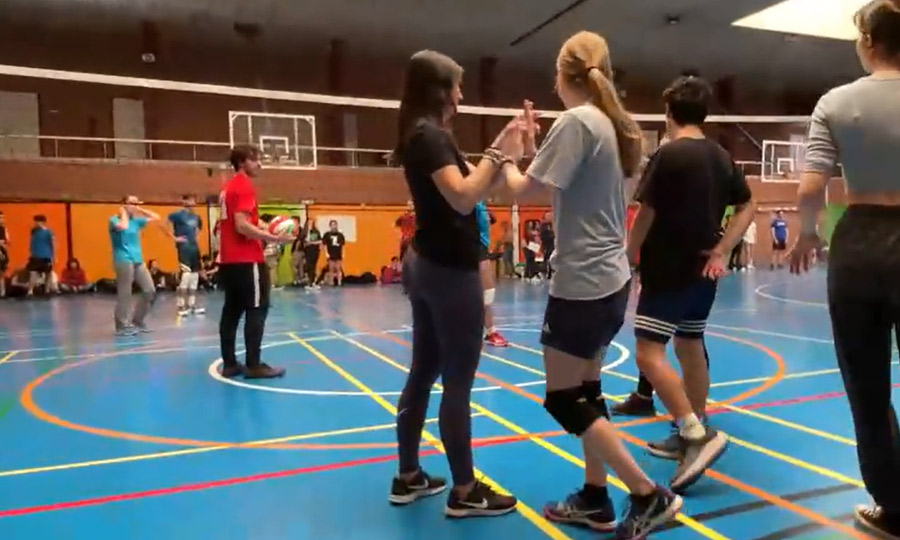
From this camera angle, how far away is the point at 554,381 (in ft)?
8.43

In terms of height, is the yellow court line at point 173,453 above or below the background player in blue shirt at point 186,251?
below

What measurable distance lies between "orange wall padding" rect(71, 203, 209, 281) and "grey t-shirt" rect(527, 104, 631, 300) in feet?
53.8

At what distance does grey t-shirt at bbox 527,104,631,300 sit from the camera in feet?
7.91

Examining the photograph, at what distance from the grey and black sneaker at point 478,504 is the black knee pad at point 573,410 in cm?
55

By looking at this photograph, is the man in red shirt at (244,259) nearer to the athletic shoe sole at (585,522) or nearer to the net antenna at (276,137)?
the athletic shoe sole at (585,522)

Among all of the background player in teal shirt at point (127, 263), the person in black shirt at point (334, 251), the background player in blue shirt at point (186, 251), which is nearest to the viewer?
the background player in teal shirt at point (127, 263)

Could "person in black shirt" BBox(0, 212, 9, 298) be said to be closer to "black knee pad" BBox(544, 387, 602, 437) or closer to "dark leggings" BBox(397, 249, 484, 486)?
"dark leggings" BBox(397, 249, 484, 486)

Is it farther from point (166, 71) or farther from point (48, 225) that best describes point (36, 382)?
point (166, 71)

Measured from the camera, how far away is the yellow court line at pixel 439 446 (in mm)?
2732

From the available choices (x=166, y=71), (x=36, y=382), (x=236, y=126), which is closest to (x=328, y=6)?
(x=236, y=126)

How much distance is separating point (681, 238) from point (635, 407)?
1535 millimetres

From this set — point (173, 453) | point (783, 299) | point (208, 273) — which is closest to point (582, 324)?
point (173, 453)

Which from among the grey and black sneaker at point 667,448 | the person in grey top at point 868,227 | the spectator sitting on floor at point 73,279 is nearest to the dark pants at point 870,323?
the person in grey top at point 868,227

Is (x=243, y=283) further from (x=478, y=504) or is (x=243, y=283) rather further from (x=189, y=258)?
(x=189, y=258)
